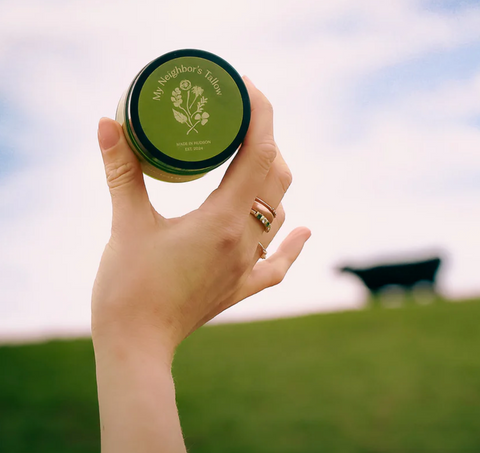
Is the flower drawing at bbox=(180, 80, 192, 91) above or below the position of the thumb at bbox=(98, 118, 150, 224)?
above

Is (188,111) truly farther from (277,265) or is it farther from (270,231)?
(277,265)

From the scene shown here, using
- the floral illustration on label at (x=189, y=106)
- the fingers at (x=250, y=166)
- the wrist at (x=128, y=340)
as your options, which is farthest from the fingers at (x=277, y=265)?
the floral illustration on label at (x=189, y=106)

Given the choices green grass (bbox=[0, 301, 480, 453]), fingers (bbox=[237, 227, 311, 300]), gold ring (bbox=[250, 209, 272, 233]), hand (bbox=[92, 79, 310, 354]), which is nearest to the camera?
hand (bbox=[92, 79, 310, 354])

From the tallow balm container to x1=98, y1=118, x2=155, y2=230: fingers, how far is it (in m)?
0.08

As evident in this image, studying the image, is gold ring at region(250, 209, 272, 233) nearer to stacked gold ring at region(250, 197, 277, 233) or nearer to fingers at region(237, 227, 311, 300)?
stacked gold ring at region(250, 197, 277, 233)

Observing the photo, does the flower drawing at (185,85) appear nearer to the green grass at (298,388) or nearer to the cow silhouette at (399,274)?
the green grass at (298,388)

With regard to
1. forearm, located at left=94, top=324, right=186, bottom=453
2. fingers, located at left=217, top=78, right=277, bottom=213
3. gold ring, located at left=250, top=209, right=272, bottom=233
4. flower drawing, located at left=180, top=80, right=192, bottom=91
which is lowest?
forearm, located at left=94, top=324, right=186, bottom=453

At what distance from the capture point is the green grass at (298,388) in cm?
659

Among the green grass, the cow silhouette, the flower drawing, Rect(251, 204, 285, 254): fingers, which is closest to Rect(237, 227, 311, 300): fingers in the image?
Rect(251, 204, 285, 254): fingers

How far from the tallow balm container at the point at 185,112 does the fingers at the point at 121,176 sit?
8 centimetres

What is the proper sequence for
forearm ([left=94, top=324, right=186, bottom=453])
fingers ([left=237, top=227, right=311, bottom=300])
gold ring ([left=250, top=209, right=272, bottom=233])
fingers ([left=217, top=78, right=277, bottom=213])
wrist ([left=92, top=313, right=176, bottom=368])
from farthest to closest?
1. fingers ([left=237, top=227, right=311, bottom=300])
2. gold ring ([left=250, top=209, right=272, bottom=233])
3. fingers ([left=217, top=78, right=277, bottom=213])
4. wrist ([left=92, top=313, right=176, bottom=368])
5. forearm ([left=94, top=324, right=186, bottom=453])

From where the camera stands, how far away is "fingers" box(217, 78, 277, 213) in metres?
1.94

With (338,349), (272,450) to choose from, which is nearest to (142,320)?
(272,450)

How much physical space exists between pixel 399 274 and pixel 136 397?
1314cm
